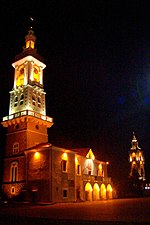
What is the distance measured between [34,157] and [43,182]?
155 inches

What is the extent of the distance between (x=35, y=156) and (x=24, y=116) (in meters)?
6.44

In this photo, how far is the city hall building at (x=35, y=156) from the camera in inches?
1430

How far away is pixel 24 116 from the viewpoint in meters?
40.0

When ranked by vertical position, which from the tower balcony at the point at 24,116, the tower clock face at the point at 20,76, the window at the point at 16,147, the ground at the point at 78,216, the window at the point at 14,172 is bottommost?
the ground at the point at 78,216

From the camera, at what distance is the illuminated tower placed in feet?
130

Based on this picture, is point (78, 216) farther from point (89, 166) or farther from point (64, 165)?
point (89, 166)

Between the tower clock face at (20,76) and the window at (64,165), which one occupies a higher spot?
the tower clock face at (20,76)

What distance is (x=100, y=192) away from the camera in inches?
1938

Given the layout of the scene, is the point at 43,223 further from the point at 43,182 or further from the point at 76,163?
the point at 76,163

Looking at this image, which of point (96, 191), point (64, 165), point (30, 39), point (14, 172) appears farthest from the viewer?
point (96, 191)

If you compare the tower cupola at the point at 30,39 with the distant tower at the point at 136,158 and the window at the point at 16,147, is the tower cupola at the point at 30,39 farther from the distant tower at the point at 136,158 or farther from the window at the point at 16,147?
the distant tower at the point at 136,158

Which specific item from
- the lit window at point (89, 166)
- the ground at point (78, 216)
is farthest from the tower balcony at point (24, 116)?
the ground at point (78, 216)

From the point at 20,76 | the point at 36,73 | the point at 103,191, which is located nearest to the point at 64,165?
the point at 103,191

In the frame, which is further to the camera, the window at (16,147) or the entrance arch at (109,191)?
the entrance arch at (109,191)
